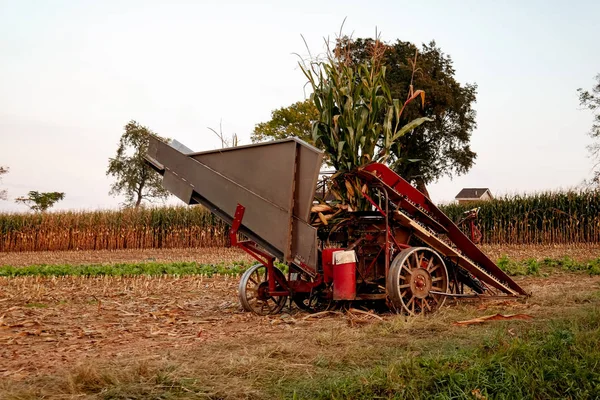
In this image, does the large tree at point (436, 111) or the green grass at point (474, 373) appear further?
the large tree at point (436, 111)

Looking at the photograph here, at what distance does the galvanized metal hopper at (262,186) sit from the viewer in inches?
293

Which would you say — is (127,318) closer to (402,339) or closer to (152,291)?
(152,291)

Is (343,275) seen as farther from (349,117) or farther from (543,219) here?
(543,219)

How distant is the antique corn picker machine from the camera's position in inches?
295

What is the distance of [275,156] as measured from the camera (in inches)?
299

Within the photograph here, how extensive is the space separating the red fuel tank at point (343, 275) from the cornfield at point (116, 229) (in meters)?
21.0

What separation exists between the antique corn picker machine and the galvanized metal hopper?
0.04 ft

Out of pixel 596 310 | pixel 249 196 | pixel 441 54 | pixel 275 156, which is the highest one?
pixel 441 54

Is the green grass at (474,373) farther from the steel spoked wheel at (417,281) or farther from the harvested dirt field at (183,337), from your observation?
the steel spoked wheel at (417,281)

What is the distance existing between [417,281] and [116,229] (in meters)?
23.5

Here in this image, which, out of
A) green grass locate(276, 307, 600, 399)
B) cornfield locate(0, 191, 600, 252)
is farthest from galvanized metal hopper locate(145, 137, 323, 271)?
cornfield locate(0, 191, 600, 252)

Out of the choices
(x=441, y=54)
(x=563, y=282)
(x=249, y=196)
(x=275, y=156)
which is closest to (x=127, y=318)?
(x=249, y=196)

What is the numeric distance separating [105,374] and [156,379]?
1.44ft

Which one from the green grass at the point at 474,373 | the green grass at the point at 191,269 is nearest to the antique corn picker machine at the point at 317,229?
the green grass at the point at 474,373
